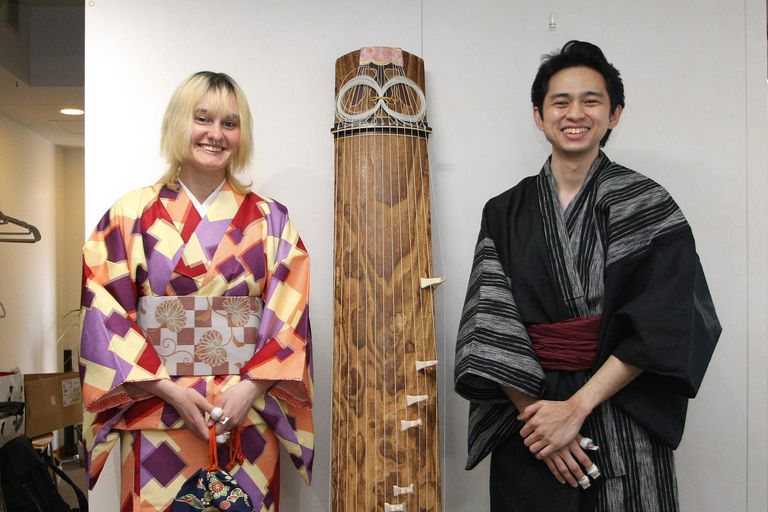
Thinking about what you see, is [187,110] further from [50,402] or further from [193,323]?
[50,402]

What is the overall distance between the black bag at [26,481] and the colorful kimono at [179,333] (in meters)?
1.08

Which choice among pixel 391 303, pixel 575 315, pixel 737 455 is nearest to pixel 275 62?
pixel 391 303

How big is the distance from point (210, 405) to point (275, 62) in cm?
119

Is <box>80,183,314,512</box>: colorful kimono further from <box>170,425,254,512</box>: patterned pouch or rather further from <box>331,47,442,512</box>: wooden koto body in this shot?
<box>331,47,442,512</box>: wooden koto body

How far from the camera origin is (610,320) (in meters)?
1.41

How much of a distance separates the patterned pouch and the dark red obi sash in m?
0.79

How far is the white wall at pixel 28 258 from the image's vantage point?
10.2 ft

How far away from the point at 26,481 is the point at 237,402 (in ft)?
4.74

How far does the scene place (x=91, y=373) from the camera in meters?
1.48

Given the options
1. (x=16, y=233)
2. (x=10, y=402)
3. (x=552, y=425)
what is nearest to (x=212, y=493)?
(x=552, y=425)

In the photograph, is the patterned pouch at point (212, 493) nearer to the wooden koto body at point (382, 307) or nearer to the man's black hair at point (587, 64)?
the wooden koto body at point (382, 307)

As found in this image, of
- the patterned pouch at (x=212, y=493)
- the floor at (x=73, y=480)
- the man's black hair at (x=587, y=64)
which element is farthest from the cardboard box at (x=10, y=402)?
the man's black hair at (x=587, y=64)

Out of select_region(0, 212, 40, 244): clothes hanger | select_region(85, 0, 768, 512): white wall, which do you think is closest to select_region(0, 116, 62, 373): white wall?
select_region(0, 212, 40, 244): clothes hanger

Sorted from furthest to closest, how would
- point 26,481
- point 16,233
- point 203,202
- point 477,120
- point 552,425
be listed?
point 16,233 → point 26,481 → point 477,120 → point 203,202 → point 552,425
